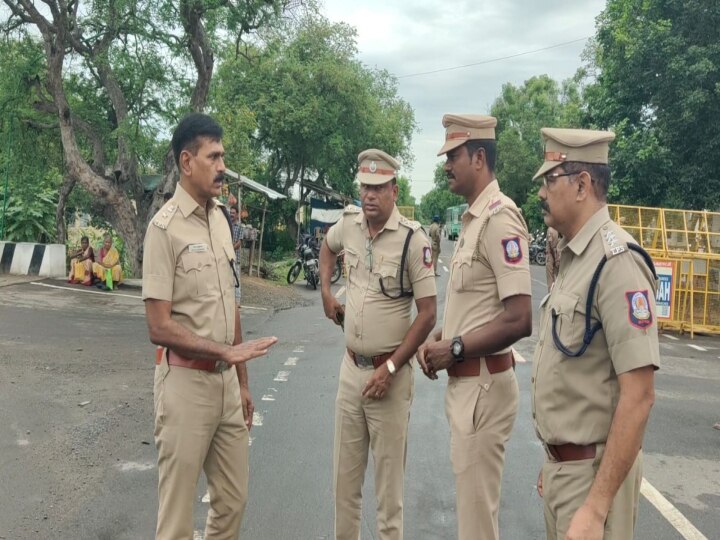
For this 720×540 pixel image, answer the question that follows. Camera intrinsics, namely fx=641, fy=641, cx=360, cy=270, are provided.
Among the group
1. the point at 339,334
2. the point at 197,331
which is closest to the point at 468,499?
the point at 197,331

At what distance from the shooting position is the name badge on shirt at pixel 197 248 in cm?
285

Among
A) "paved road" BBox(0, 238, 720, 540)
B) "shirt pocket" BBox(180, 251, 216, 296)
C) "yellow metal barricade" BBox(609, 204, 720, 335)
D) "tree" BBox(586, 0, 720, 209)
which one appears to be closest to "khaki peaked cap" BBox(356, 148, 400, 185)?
"shirt pocket" BBox(180, 251, 216, 296)

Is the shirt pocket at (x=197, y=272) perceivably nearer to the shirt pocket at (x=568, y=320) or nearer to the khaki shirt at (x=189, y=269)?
the khaki shirt at (x=189, y=269)

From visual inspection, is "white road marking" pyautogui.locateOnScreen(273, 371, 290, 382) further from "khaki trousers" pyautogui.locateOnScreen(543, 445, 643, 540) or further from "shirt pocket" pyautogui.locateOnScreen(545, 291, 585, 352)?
"shirt pocket" pyautogui.locateOnScreen(545, 291, 585, 352)

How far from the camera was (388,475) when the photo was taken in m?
3.23

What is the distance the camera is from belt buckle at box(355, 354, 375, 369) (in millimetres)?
3313

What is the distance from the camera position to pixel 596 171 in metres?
2.17

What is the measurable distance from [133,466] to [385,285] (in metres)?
2.49

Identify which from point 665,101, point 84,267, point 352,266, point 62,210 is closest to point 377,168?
point 352,266

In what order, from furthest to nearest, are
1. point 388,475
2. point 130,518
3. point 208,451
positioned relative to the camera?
point 130,518 < point 388,475 < point 208,451

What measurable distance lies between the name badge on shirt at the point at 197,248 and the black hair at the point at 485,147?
1286mm

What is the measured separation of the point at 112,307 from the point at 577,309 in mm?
10810

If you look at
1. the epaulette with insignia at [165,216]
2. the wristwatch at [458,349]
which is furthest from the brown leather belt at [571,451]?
the epaulette with insignia at [165,216]

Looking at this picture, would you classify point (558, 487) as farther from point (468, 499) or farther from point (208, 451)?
point (208, 451)
